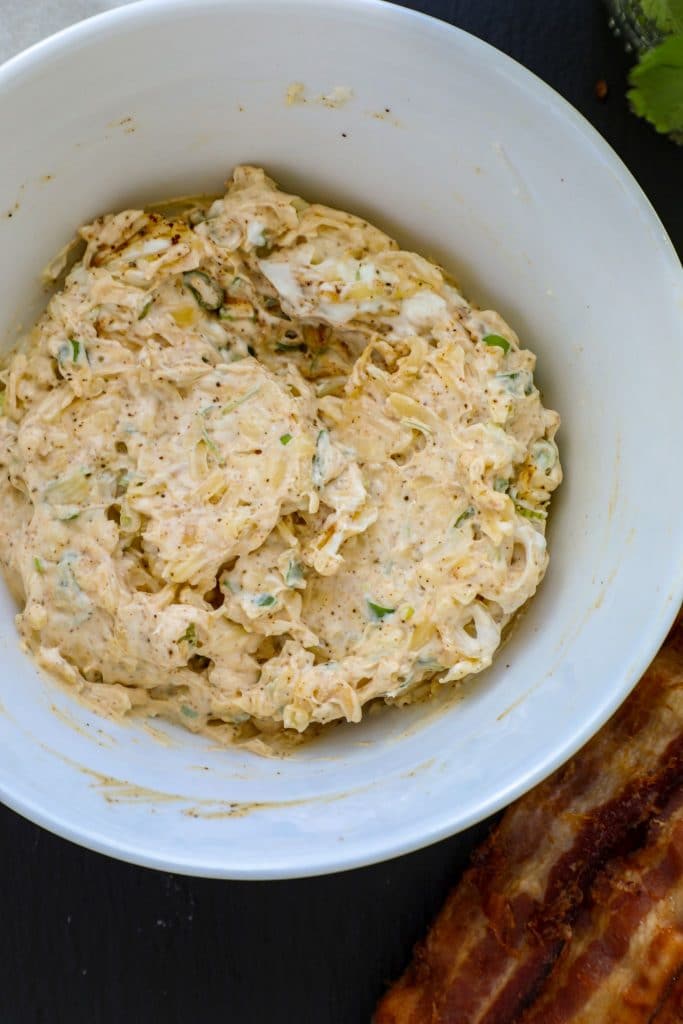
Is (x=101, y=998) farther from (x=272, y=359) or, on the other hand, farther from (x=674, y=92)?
(x=674, y=92)

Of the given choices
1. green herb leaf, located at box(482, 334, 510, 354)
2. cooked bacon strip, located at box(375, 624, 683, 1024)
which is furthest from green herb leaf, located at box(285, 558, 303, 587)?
cooked bacon strip, located at box(375, 624, 683, 1024)

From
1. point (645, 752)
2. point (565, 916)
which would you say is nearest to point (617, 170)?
point (645, 752)

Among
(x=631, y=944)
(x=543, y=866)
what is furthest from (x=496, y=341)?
(x=631, y=944)

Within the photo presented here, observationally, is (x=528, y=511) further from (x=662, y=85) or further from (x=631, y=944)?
(x=631, y=944)

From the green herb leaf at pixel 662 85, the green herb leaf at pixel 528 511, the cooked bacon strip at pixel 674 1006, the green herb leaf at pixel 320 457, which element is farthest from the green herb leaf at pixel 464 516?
the cooked bacon strip at pixel 674 1006

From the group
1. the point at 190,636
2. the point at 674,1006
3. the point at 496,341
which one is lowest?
A: the point at 674,1006

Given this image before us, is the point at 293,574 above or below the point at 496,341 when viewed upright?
below

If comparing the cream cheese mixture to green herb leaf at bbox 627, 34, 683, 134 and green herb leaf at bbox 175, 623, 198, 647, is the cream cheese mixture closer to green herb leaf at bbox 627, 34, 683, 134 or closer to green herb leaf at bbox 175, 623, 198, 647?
green herb leaf at bbox 175, 623, 198, 647
